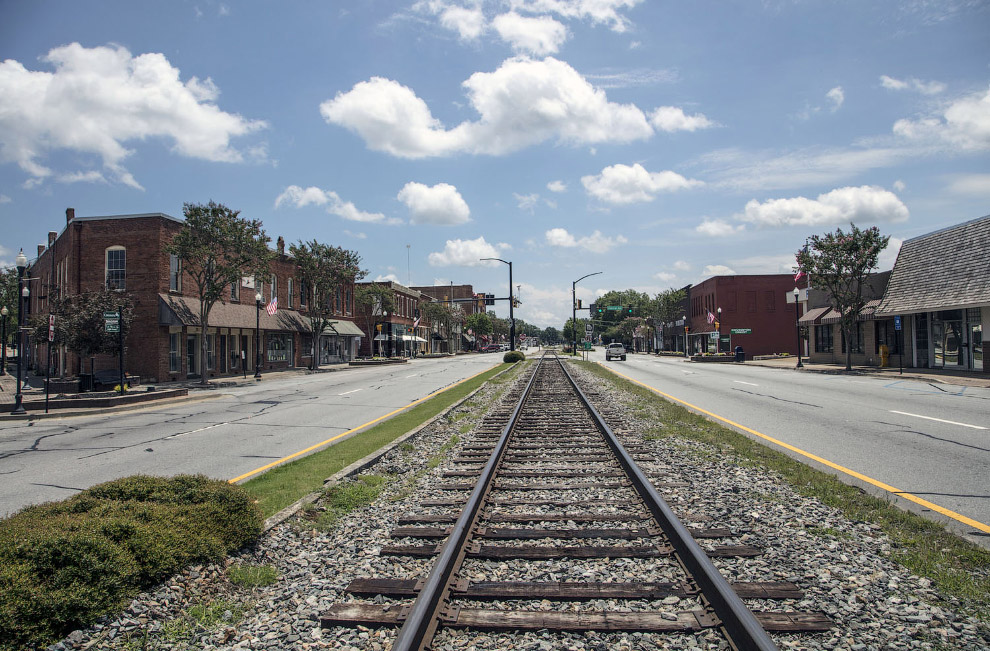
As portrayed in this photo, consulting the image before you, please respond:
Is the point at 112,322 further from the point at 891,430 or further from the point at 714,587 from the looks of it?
Answer: the point at 891,430

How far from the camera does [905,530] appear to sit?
5.24 meters

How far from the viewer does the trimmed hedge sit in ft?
11.1

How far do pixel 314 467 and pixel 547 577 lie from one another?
5.11 metres

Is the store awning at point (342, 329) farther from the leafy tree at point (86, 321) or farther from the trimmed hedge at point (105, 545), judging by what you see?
the trimmed hedge at point (105, 545)

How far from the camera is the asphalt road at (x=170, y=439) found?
28.9 ft

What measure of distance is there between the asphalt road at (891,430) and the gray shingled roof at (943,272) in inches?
316

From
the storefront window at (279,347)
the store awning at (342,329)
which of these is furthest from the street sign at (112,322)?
the store awning at (342,329)

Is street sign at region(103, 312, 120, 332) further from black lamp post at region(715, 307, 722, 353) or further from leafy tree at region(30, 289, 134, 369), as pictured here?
black lamp post at region(715, 307, 722, 353)

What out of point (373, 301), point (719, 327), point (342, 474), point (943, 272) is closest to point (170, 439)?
point (342, 474)

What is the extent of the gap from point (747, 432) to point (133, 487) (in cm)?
1037

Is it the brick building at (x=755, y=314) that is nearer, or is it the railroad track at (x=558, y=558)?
the railroad track at (x=558, y=558)

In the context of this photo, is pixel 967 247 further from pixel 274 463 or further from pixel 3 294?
pixel 3 294

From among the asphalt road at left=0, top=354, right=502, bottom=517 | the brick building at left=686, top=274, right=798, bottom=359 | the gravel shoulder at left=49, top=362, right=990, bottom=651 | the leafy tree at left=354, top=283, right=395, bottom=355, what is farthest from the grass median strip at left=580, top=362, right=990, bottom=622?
the brick building at left=686, top=274, right=798, bottom=359

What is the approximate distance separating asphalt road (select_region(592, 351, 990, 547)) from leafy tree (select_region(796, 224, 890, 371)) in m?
11.3
